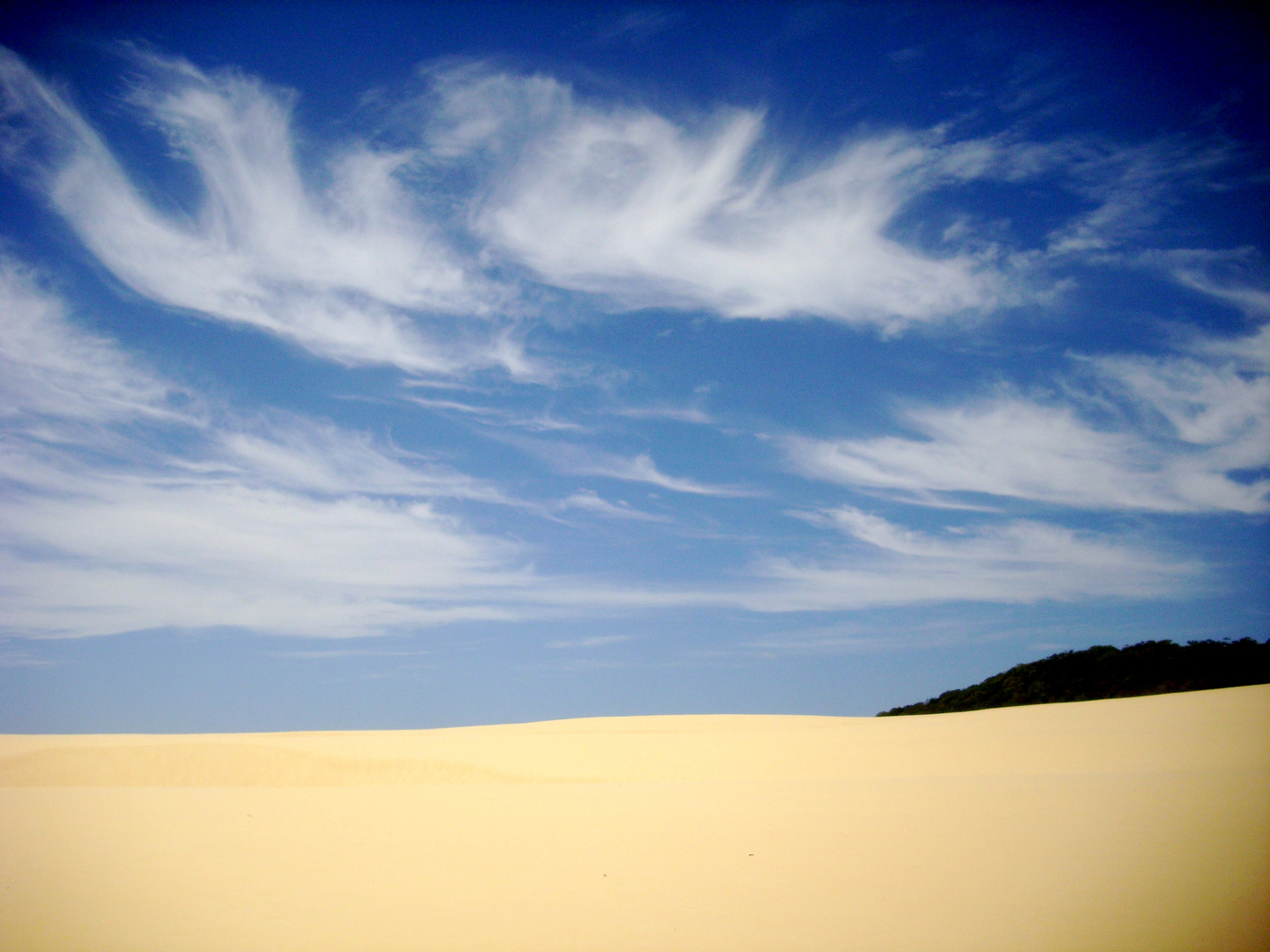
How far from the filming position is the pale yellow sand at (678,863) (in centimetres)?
401

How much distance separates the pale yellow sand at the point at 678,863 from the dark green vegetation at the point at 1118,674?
793 inches

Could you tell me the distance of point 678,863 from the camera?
5.56m

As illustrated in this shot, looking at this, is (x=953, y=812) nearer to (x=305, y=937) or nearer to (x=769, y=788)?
(x=769, y=788)

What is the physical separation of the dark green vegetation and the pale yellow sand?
20.2 m

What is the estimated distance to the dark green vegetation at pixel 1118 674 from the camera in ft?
92.5

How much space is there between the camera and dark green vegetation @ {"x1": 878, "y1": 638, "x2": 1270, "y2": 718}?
1110 inches

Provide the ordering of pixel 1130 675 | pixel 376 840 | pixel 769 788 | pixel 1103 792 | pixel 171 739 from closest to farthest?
pixel 376 840, pixel 1103 792, pixel 769 788, pixel 171 739, pixel 1130 675

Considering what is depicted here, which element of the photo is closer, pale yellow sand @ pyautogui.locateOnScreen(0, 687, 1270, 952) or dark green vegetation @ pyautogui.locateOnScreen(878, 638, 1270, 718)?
pale yellow sand @ pyautogui.locateOnScreen(0, 687, 1270, 952)

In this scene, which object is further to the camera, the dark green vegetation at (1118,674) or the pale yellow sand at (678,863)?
the dark green vegetation at (1118,674)

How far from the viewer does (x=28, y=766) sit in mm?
16312

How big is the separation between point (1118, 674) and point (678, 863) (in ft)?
112

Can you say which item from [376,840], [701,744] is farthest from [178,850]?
[701,744]

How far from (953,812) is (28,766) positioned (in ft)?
61.4

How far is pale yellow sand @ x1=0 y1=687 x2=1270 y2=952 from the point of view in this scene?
13.2 ft
